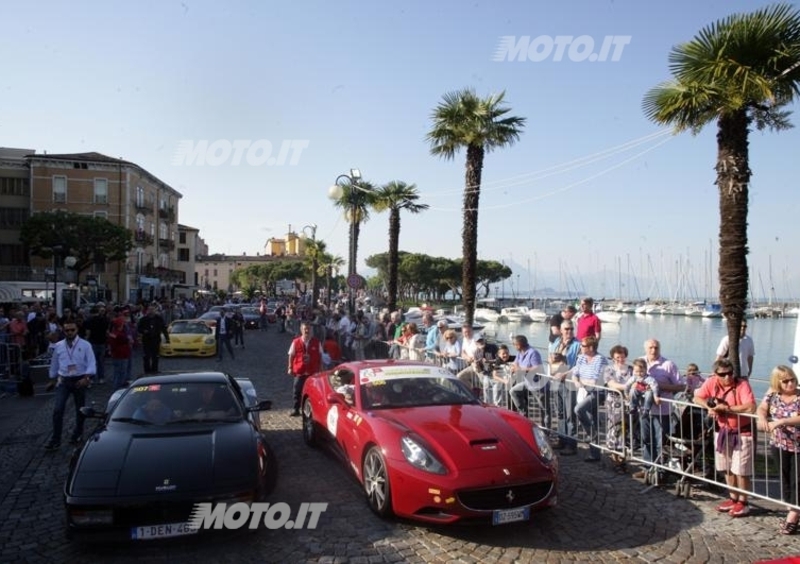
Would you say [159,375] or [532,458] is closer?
[532,458]

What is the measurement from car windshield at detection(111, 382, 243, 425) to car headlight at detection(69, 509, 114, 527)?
57.8 inches

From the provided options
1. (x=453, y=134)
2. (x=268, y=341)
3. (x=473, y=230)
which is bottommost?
(x=268, y=341)

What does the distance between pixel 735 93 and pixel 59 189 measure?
6220cm

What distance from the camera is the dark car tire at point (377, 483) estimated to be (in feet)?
17.9

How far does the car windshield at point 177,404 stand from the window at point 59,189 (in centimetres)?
5999

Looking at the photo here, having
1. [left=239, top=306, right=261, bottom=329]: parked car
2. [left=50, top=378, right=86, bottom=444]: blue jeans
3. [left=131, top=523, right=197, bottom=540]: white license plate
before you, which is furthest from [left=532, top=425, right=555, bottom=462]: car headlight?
[left=239, top=306, right=261, bottom=329]: parked car

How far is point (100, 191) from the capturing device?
58750 mm

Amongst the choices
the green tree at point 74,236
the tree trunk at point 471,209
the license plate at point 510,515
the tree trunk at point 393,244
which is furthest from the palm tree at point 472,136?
the green tree at point 74,236

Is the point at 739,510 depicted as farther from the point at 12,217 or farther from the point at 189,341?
the point at 12,217

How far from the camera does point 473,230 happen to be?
60.7 ft

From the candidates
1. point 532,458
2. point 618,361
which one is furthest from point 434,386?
point 618,361

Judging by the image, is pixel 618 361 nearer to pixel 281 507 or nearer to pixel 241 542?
pixel 281 507

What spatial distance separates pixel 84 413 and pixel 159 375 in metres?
0.90

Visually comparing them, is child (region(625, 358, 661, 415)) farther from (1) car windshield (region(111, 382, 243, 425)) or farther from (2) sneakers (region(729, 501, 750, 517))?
(1) car windshield (region(111, 382, 243, 425))
